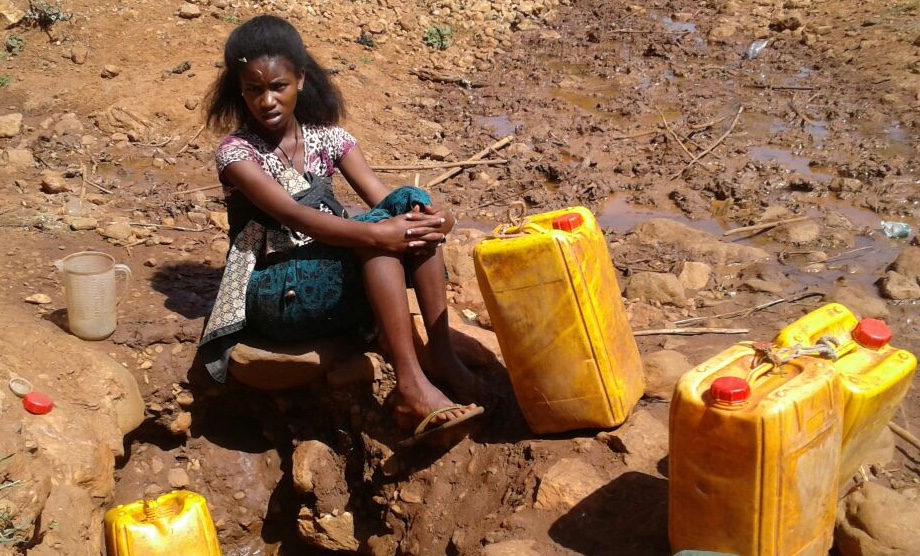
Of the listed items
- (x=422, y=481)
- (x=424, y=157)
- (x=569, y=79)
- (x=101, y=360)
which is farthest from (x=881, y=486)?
(x=569, y=79)

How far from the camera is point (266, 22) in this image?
2930 millimetres

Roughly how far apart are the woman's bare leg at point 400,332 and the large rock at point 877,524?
1.16 metres

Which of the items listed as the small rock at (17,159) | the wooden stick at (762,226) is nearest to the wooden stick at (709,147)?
the wooden stick at (762,226)

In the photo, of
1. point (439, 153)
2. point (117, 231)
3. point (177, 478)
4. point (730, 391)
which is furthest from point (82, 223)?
point (730, 391)

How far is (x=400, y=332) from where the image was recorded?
9.37 ft

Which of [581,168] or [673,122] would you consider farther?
[673,122]

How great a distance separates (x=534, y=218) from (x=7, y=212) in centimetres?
277

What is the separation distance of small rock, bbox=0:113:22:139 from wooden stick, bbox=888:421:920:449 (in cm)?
505

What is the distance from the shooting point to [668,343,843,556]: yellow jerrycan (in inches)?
75.3

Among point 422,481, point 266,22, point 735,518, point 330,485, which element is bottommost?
point 330,485

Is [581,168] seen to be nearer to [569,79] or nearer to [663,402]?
[569,79]

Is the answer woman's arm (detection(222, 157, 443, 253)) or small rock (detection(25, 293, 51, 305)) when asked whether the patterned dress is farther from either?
small rock (detection(25, 293, 51, 305))

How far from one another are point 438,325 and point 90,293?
1324mm

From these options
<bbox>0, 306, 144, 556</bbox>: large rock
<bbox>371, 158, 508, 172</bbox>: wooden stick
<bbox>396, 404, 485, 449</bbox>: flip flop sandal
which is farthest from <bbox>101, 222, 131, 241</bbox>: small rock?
<bbox>371, 158, 508, 172</bbox>: wooden stick
